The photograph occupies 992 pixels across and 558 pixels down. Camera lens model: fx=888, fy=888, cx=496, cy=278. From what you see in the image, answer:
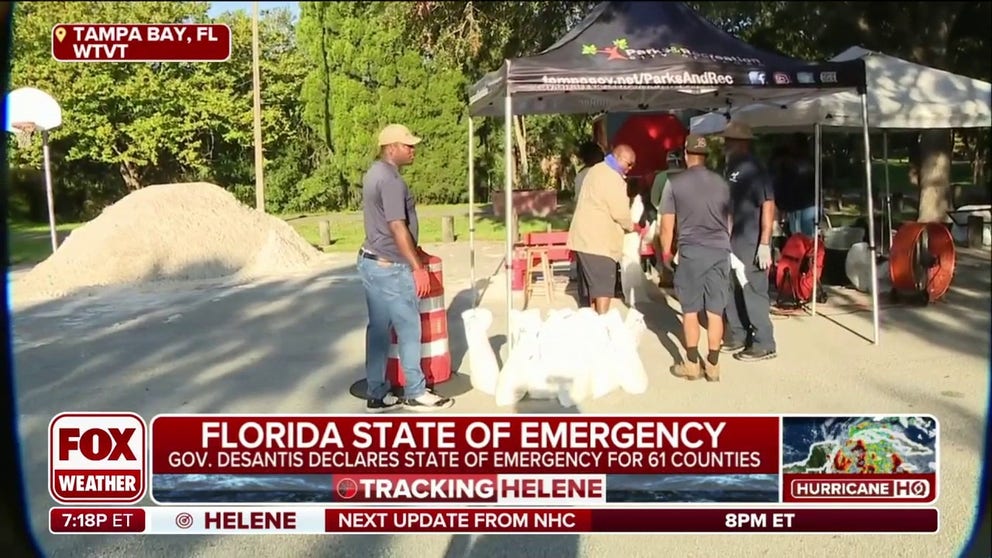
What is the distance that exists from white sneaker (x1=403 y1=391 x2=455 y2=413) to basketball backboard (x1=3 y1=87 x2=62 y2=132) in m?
1.41

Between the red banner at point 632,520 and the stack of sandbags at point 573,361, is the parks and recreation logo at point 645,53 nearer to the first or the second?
the stack of sandbags at point 573,361

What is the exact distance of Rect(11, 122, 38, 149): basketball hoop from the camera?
1.75 m

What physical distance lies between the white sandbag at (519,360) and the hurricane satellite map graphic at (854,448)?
78 cm

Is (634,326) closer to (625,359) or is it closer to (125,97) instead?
(625,359)

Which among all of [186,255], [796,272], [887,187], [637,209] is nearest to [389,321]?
[887,187]

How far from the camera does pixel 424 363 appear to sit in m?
3.56

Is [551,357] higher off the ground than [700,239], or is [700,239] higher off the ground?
[700,239]

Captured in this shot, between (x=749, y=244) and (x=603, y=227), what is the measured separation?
2.14 ft

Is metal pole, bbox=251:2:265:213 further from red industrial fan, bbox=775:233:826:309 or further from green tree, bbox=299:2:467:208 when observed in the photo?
red industrial fan, bbox=775:233:826:309

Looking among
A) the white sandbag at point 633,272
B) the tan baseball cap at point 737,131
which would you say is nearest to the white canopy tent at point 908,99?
the tan baseball cap at point 737,131

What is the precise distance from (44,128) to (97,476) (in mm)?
777

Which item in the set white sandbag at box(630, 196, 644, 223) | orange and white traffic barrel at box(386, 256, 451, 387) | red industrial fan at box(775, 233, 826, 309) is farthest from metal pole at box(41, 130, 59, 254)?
white sandbag at box(630, 196, 644, 223)

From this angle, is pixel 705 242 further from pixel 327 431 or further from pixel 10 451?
pixel 10 451

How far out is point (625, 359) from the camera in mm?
2721
